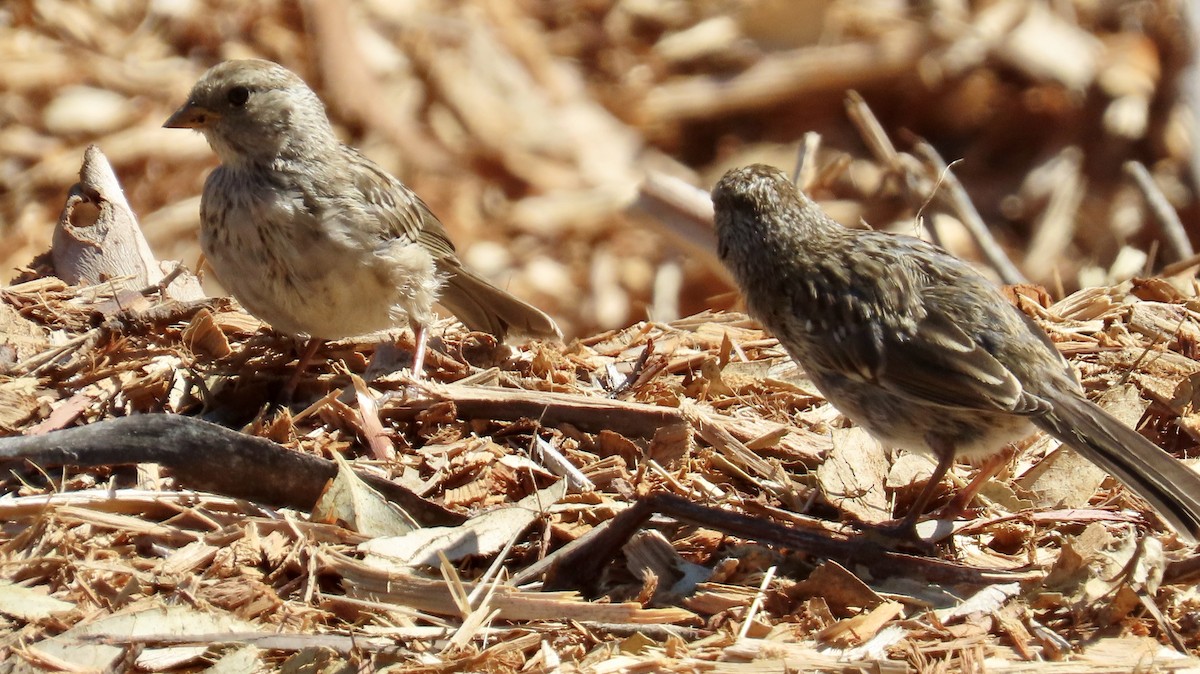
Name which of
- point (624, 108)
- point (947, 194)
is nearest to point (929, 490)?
point (947, 194)

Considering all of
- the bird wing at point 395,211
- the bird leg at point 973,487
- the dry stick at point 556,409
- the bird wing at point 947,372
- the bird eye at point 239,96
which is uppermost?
the bird eye at point 239,96

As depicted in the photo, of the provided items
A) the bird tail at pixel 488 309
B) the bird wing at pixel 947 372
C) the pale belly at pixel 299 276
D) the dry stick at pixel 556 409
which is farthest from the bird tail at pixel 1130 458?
the pale belly at pixel 299 276

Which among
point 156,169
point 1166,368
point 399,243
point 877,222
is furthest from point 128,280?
point 877,222

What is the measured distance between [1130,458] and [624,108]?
228 inches

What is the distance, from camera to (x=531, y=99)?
956 centimetres

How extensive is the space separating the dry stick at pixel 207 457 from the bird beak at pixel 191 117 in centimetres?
162

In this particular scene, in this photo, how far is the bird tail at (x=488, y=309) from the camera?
5.74 meters

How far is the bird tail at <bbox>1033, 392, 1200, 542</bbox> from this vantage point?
4059 millimetres

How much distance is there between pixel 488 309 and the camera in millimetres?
5918

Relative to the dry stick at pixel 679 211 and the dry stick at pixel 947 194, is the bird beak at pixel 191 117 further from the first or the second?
the dry stick at pixel 947 194

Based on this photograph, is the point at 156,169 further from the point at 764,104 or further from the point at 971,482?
the point at 971,482

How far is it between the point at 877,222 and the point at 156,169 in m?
4.38

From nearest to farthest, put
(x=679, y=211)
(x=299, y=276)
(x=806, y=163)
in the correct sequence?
(x=299, y=276)
(x=806, y=163)
(x=679, y=211)

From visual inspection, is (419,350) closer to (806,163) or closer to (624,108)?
(806,163)
